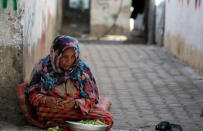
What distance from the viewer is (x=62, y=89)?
3.69 meters

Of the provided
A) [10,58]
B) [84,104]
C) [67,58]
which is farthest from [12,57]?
[84,104]

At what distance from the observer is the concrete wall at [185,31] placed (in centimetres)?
650

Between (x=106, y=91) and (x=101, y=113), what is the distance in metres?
1.92

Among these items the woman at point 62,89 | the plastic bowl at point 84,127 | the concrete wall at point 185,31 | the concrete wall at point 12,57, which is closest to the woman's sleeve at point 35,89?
the woman at point 62,89

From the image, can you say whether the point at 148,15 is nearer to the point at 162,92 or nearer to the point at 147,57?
the point at 147,57

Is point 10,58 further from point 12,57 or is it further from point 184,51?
point 184,51

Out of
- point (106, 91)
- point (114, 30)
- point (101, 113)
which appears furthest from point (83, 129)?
point (114, 30)

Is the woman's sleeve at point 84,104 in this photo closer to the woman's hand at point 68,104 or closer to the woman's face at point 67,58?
the woman's hand at point 68,104

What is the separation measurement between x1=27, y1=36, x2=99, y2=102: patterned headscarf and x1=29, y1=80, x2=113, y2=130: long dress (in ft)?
0.15

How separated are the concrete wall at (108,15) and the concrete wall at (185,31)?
6.48 metres

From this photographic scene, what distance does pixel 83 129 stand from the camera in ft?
10.8

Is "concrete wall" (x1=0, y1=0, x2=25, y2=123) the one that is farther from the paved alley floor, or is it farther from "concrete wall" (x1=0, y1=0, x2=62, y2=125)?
the paved alley floor

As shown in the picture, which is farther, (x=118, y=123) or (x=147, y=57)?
(x=147, y=57)

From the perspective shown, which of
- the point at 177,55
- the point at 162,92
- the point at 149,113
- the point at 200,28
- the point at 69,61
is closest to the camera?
the point at 69,61
